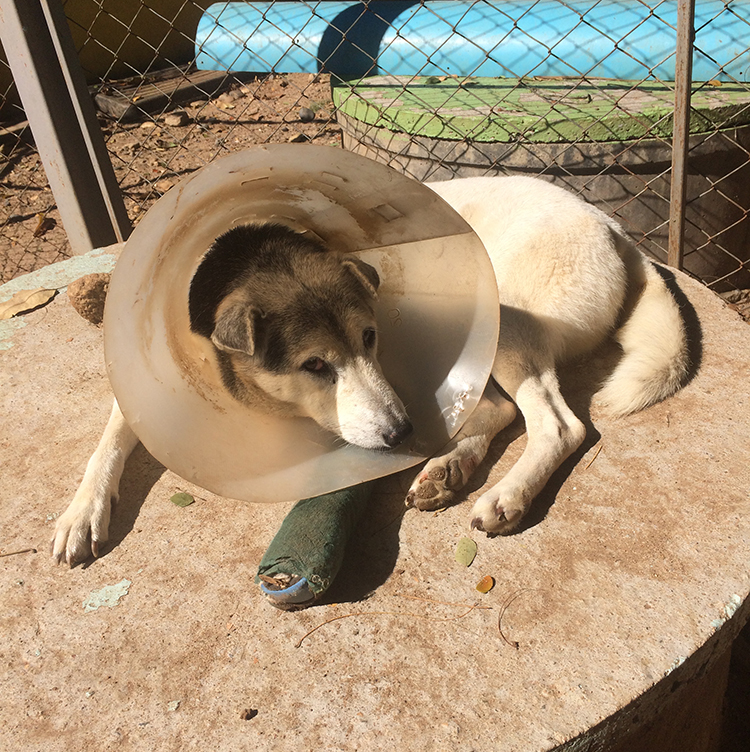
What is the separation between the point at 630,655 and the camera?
175cm

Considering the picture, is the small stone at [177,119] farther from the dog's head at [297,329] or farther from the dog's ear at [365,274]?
the dog's ear at [365,274]

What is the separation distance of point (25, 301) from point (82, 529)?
1941 millimetres

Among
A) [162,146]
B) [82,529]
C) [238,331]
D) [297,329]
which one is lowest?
[162,146]

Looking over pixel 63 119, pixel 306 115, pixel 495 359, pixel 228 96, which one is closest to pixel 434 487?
pixel 495 359

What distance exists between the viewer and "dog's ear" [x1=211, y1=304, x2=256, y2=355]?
90.3 inches

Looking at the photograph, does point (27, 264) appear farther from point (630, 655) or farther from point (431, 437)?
point (630, 655)

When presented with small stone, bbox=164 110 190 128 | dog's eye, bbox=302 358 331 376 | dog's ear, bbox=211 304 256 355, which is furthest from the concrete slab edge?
small stone, bbox=164 110 190 128

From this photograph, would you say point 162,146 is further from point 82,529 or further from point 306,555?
point 306,555

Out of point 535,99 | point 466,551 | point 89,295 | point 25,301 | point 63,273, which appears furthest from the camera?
point 535,99

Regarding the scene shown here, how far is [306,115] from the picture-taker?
702 cm

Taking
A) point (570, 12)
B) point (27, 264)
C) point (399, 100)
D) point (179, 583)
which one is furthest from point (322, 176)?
point (27, 264)

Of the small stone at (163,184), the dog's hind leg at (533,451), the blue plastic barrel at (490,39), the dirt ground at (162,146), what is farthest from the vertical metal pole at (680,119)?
the small stone at (163,184)

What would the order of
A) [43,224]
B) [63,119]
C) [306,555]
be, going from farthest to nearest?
1. [43,224]
2. [63,119]
3. [306,555]

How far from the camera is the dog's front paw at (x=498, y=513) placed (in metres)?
2.13
